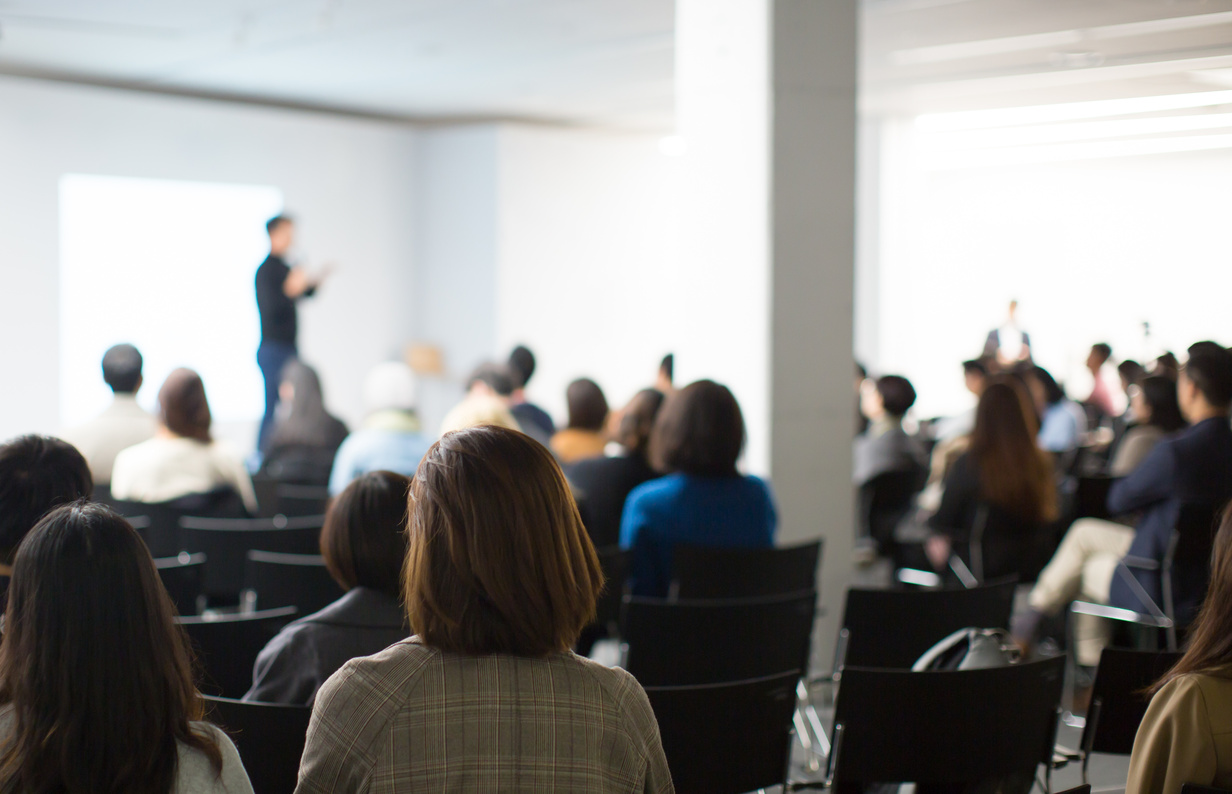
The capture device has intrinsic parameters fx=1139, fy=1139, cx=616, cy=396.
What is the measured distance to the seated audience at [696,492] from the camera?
3576mm

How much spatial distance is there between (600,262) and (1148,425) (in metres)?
7.65

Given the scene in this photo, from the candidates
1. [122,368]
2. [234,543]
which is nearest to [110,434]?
[122,368]

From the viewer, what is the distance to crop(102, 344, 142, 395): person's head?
15.7ft

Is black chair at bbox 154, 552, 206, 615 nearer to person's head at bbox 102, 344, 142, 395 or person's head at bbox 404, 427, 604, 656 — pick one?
person's head at bbox 102, 344, 142, 395

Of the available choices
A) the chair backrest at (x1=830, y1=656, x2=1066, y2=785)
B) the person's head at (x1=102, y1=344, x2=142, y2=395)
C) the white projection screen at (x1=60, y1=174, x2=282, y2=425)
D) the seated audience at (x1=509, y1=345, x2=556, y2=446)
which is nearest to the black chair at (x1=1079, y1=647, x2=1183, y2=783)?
the chair backrest at (x1=830, y1=656, x2=1066, y2=785)

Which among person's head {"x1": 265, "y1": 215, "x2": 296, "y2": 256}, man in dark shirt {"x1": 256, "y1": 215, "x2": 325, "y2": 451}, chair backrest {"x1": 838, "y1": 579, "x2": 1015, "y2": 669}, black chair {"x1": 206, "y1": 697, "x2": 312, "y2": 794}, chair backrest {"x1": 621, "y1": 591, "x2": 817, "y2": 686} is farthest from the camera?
person's head {"x1": 265, "y1": 215, "x2": 296, "y2": 256}

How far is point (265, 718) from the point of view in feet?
6.52

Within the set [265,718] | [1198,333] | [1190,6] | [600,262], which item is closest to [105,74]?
[600,262]

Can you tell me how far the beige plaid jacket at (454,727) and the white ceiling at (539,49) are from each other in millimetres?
6194

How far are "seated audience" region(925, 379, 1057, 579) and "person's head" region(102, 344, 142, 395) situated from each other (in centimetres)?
346

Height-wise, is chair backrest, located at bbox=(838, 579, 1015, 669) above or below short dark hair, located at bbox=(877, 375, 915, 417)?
below

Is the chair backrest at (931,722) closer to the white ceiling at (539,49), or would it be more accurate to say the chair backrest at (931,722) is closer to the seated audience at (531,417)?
the seated audience at (531,417)

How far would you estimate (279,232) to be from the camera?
7867 mm

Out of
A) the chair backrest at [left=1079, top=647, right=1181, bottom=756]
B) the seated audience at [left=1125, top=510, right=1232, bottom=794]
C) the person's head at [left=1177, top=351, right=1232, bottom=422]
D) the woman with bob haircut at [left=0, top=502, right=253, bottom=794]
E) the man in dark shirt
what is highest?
the man in dark shirt
